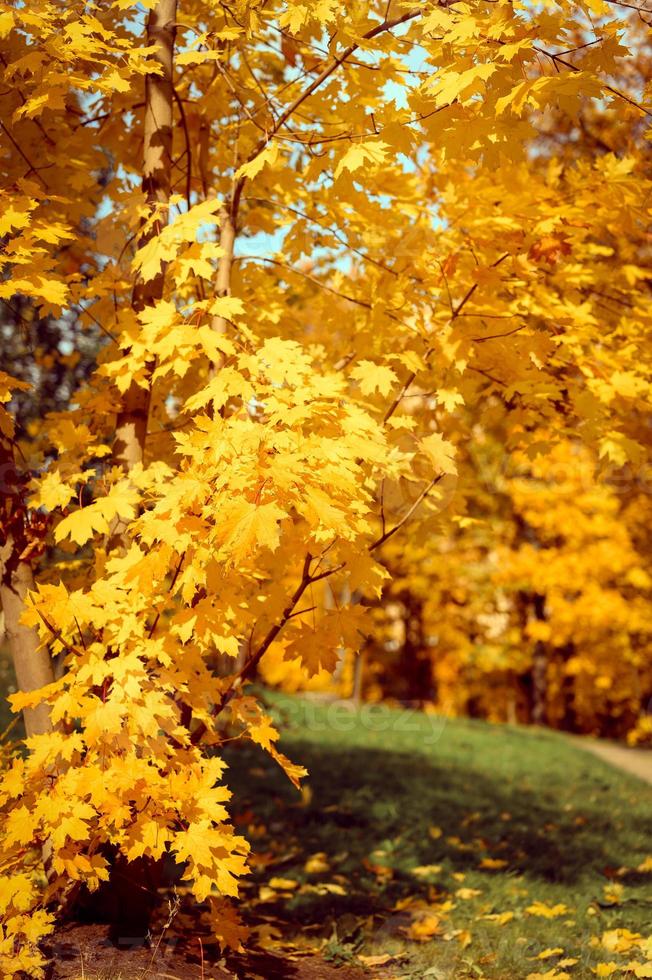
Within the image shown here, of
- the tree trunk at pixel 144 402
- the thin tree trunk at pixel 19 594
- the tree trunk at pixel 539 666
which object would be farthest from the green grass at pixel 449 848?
the tree trunk at pixel 539 666

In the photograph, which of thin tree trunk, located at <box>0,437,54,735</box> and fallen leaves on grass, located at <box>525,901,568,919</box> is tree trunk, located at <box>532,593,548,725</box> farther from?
thin tree trunk, located at <box>0,437,54,735</box>

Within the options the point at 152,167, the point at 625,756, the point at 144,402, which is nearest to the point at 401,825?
the point at 144,402

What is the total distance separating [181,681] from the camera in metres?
3.04

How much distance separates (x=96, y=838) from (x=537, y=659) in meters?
17.1

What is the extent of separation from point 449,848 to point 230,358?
14.3 ft

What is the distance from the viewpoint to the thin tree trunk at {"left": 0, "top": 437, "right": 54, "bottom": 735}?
3.63 meters

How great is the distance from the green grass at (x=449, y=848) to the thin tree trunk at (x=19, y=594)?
1.93m

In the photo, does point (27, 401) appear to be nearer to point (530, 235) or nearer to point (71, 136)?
point (71, 136)

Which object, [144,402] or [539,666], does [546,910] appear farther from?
[539,666]

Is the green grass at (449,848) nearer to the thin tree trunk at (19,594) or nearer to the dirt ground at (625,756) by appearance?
the dirt ground at (625,756)

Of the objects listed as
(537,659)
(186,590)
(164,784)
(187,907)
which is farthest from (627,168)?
(537,659)

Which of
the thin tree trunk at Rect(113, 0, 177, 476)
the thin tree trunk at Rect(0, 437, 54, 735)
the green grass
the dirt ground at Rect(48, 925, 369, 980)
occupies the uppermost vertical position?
the thin tree trunk at Rect(113, 0, 177, 476)

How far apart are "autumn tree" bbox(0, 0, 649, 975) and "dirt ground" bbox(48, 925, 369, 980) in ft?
0.69

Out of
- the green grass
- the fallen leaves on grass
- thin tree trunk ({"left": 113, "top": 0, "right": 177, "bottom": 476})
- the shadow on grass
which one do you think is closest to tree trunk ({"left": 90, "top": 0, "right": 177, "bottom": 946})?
thin tree trunk ({"left": 113, "top": 0, "right": 177, "bottom": 476})
